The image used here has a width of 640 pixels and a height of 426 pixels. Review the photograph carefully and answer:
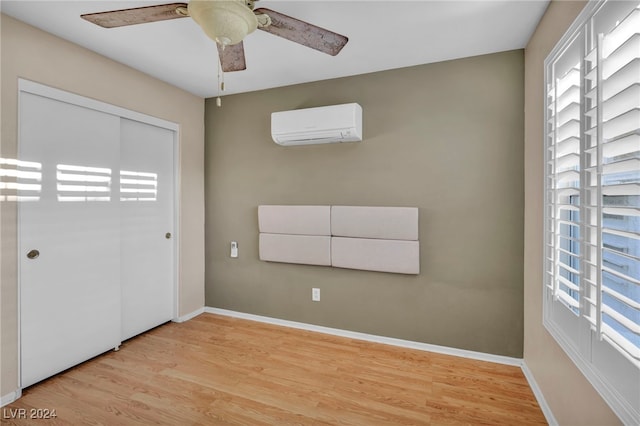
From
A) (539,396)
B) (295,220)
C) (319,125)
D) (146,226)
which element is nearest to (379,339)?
(539,396)

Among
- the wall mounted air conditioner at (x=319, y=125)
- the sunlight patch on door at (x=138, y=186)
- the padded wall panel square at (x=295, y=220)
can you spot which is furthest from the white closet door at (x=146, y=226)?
the wall mounted air conditioner at (x=319, y=125)

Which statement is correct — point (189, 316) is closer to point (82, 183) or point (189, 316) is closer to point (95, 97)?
point (82, 183)

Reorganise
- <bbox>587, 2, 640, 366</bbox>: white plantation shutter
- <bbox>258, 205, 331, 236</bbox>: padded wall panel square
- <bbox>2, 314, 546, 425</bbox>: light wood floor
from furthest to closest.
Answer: <bbox>258, 205, 331, 236</bbox>: padded wall panel square < <bbox>2, 314, 546, 425</bbox>: light wood floor < <bbox>587, 2, 640, 366</bbox>: white plantation shutter

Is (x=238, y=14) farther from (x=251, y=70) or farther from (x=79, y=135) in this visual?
(x=79, y=135)

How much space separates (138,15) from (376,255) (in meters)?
2.34

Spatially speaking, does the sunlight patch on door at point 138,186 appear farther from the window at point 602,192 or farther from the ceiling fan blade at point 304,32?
the window at point 602,192

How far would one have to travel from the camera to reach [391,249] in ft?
8.88

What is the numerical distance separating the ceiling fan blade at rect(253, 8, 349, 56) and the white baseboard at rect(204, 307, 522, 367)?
2.43m

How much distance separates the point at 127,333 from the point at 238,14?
291 centimetres

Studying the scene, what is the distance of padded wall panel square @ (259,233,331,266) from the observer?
2.98 m

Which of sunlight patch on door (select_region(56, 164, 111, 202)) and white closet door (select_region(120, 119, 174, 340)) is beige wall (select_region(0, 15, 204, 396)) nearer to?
white closet door (select_region(120, 119, 174, 340))

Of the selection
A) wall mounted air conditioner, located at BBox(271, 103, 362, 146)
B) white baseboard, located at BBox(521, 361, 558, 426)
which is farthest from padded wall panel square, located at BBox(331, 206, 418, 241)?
white baseboard, located at BBox(521, 361, 558, 426)

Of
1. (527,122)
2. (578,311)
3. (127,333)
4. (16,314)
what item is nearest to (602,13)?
(527,122)

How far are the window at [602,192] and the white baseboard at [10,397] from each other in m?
3.25
